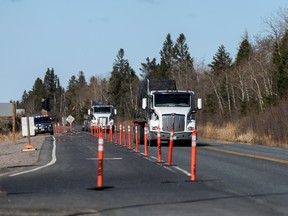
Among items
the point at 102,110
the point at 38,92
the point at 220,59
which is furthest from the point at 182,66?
the point at 38,92

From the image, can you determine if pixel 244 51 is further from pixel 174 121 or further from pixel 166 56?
pixel 174 121

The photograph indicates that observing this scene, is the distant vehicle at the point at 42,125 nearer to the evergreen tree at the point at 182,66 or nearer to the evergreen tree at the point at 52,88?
the evergreen tree at the point at 182,66

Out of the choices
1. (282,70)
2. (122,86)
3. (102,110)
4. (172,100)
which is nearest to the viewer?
(172,100)

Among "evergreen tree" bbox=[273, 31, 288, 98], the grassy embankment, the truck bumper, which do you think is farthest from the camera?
"evergreen tree" bbox=[273, 31, 288, 98]

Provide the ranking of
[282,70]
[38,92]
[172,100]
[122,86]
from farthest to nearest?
1. [38,92]
2. [122,86]
3. [282,70]
4. [172,100]

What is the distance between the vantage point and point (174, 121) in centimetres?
3141

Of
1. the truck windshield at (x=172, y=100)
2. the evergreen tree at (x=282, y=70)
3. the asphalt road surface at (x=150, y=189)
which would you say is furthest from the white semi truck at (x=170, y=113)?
the evergreen tree at (x=282, y=70)

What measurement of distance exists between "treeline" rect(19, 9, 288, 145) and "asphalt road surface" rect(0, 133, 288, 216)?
22463 millimetres

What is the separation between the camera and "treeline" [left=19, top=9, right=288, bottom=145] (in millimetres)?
55472

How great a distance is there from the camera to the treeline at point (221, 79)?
55472 millimetres

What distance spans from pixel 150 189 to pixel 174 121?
17.9 metres

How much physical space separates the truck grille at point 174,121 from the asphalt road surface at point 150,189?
10.5 m

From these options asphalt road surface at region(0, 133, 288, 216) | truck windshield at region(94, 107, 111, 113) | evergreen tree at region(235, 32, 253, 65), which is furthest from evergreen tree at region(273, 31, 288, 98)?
asphalt road surface at region(0, 133, 288, 216)

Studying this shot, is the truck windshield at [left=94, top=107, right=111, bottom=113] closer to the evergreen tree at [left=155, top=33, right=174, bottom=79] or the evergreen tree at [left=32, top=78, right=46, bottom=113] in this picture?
the evergreen tree at [left=155, top=33, right=174, bottom=79]
